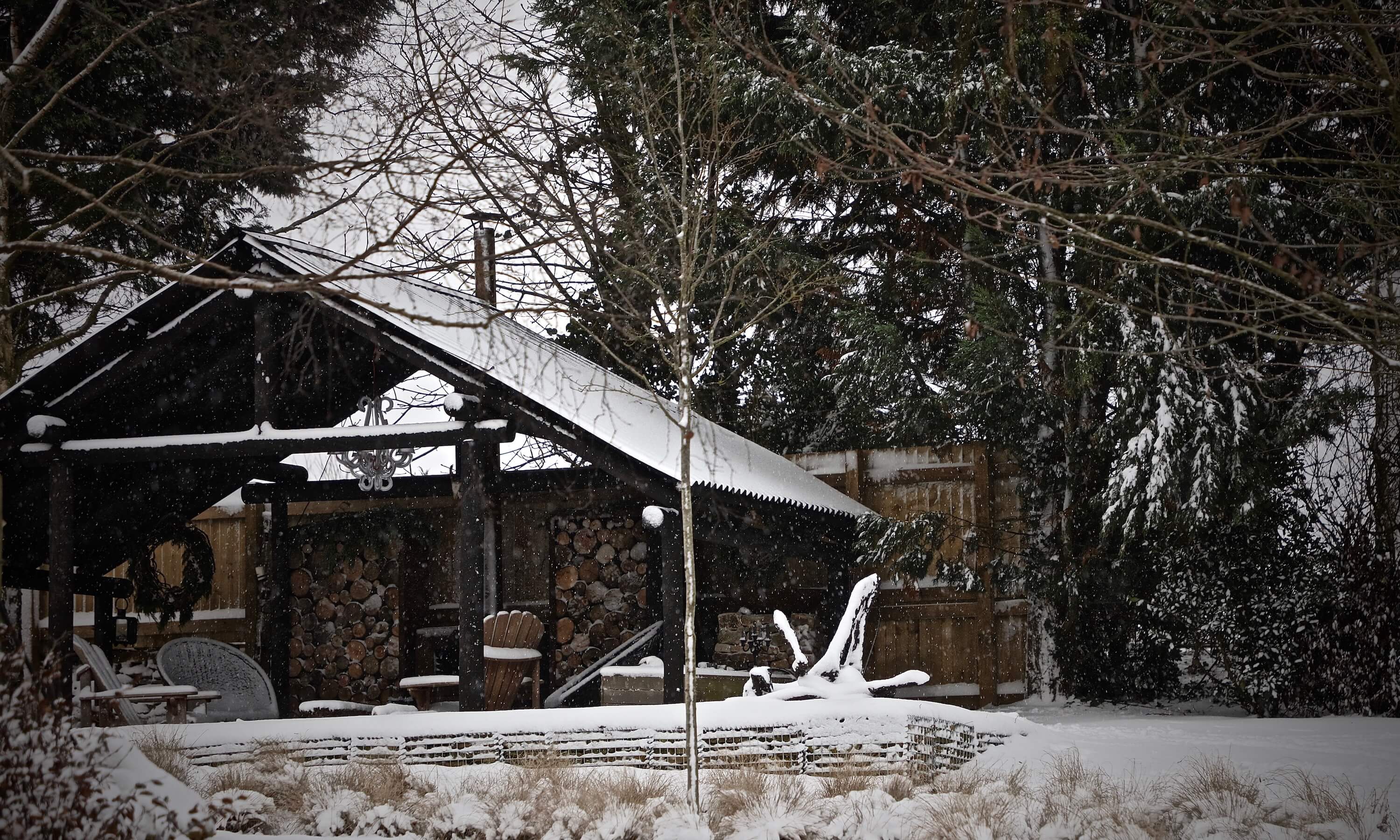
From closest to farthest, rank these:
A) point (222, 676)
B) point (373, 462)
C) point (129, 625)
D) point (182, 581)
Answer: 1. point (222, 676)
2. point (373, 462)
3. point (129, 625)
4. point (182, 581)

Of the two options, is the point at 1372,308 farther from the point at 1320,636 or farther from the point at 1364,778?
the point at 1320,636

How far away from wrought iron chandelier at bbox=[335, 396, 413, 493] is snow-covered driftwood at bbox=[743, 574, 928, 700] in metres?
3.54

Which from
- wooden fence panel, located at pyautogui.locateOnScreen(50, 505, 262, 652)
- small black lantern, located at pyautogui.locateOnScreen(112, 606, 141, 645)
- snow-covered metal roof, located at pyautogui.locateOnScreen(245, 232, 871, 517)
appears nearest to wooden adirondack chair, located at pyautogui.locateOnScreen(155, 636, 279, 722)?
small black lantern, located at pyautogui.locateOnScreen(112, 606, 141, 645)

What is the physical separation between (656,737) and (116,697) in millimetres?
4173

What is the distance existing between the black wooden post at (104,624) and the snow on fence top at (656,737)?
142 inches

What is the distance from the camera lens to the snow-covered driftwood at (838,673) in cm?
802

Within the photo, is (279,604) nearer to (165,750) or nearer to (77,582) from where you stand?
(77,582)

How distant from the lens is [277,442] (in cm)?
896

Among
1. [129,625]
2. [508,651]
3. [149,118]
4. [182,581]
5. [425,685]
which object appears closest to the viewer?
[425,685]

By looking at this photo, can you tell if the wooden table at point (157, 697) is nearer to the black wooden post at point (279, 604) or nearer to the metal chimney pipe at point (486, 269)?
the black wooden post at point (279, 604)

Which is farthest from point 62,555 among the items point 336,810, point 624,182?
point 624,182

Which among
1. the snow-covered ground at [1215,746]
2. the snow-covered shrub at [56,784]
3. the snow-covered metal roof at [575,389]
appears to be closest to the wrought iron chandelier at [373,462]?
the snow-covered metal roof at [575,389]

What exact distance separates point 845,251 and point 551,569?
534cm

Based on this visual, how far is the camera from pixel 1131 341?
10.0 m
